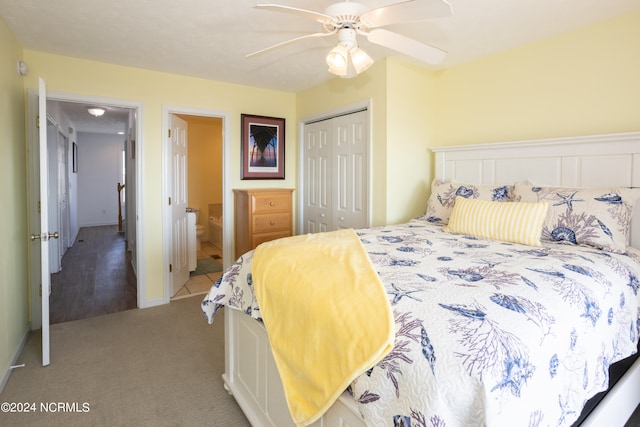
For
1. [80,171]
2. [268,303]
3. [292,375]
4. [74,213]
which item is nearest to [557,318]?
[292,375]

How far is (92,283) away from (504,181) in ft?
15.2

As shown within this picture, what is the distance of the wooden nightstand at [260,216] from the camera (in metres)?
3.71

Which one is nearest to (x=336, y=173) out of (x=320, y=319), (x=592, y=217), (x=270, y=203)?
(x=270, y=203)

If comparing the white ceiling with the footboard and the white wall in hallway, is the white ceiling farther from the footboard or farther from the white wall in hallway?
the white wall in hallway

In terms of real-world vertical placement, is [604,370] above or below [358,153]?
below

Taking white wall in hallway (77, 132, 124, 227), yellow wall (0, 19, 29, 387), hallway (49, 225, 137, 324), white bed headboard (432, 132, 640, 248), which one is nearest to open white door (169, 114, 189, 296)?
hallway (49, 225, 137, 324)

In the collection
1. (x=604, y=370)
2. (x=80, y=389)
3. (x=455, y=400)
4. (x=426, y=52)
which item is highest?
(x=426, y=52)

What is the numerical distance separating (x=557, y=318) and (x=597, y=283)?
52 centimetres

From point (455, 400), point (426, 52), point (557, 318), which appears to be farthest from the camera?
point (426, 52)

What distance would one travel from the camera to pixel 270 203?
385cm

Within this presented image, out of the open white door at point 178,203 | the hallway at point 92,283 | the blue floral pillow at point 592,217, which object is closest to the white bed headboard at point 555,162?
the blue floral pillow at point 592,217

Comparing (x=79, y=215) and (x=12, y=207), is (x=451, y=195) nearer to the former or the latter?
(x=12, y=207)

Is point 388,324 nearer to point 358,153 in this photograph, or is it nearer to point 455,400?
point 455,400

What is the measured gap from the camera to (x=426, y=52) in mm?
2061
